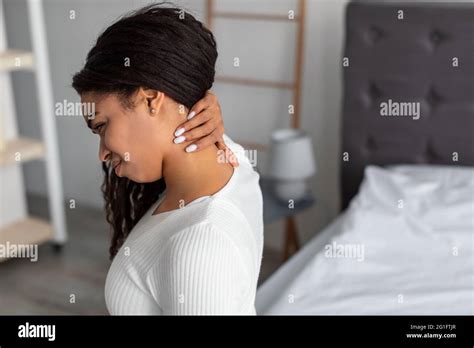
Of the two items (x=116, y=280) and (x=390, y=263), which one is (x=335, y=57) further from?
(x=116, y=280)

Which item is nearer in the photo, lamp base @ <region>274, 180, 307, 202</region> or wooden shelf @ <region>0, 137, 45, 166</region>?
lamp base @ <region>274, 180, 307, 202</region>

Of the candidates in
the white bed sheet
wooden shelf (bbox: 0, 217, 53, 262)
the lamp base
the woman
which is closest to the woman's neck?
the woman

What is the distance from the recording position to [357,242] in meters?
1.60

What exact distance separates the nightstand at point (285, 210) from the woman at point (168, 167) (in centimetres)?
139

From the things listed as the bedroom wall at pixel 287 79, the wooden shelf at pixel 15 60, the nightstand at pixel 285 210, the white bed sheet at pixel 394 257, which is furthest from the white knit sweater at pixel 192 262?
the wooden shelf at pixel 15 60

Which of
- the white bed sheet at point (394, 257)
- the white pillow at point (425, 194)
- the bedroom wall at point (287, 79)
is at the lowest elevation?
the white bed sheet at point (394, 257)

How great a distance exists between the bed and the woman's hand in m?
0.78

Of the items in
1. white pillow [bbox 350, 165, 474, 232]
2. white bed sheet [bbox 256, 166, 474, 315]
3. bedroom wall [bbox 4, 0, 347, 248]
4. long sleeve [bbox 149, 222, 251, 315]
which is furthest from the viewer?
bedroom wall [bbox 4, 0, 347, 248]

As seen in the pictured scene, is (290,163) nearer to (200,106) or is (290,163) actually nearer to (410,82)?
(410,82)

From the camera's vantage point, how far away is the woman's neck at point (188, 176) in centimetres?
58

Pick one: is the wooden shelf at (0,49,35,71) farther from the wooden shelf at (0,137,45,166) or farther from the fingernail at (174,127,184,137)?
the fingernail at (174,127,184,137)

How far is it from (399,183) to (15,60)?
1.48 m

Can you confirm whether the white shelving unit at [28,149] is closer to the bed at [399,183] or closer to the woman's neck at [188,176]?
the bed at [399,183]

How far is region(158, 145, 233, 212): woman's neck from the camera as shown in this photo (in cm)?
58
